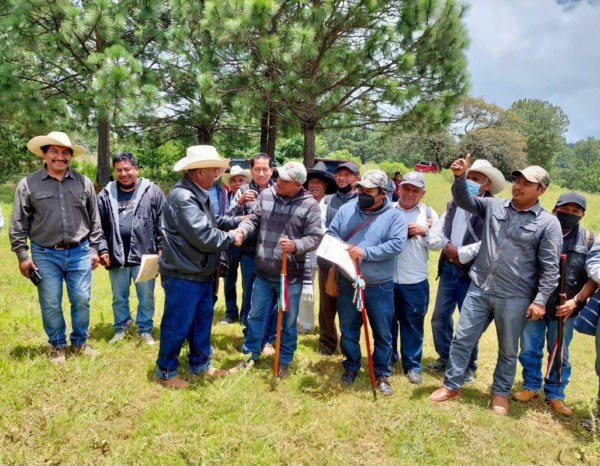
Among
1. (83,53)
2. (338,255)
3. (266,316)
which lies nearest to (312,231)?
(338,255)

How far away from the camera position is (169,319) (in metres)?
3.34

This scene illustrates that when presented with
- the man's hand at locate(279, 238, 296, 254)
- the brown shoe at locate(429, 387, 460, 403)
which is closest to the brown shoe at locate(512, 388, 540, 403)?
the brown shoe at locate(429, 387, 460, 403)

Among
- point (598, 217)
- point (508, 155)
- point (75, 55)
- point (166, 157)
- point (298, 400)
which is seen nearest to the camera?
point (298, 400)

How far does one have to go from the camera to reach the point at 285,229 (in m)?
3.57

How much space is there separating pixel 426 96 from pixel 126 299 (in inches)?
364

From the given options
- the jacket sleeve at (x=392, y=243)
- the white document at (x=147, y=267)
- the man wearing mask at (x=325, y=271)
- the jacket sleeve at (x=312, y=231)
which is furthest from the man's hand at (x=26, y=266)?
the jacket sleeve at (x=392, y=243)

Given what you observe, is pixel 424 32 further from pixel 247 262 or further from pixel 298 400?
pixel 298 400

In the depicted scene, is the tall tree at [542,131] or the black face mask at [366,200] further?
the tall tree at [542,131]

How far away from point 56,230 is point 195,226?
1.30 m

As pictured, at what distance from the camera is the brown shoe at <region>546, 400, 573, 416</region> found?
353 cm

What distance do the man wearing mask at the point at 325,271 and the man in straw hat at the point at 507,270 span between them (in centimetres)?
126

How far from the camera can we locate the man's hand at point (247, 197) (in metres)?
4.17

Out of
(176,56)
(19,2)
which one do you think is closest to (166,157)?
(176,56)

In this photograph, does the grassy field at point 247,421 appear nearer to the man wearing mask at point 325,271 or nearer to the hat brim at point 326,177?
the man wearing mask at point 325,271
